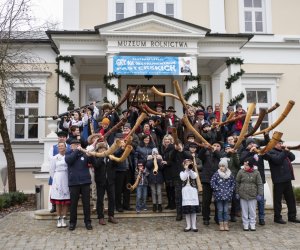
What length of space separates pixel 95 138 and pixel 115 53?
5546mm

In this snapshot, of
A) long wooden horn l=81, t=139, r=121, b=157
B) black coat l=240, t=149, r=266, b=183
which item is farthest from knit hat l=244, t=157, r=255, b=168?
long wooden horn l=81, t=139, r=121, b=157

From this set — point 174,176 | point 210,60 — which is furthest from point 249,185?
point 210,60

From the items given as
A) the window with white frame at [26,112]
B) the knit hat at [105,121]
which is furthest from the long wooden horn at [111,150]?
the window with white frame at [26,112]

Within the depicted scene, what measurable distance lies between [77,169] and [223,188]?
9.96 ft

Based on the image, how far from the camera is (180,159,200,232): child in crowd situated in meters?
7.73

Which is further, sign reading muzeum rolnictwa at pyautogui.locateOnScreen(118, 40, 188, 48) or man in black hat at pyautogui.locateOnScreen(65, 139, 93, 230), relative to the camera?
sign reading muzeum rolnictwa at pyautogui.locateOnScreen(118, 40, 188, 48)

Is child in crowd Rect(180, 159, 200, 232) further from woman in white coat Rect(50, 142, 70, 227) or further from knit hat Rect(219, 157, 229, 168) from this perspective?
woman in white coat Rect(50, 142, 70, 227)

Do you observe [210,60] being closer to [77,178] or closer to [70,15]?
[70,15]

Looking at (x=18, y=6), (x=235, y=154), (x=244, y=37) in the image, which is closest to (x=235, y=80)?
(x=244, y=37)

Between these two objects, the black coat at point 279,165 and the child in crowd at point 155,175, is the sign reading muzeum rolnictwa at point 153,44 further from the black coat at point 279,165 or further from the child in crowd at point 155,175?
the black coat at point 279,165

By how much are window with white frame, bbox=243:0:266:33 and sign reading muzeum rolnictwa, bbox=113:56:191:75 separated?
19.2 ft

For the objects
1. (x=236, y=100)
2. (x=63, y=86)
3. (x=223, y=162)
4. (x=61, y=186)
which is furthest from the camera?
(x=236, y=100)

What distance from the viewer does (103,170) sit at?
27.3 feet

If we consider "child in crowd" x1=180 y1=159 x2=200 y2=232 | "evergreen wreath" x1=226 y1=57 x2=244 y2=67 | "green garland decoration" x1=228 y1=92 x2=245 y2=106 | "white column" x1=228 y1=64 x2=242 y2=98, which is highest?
"evergreen wreath" x1=226 y1=57 x2=244 y2=67
